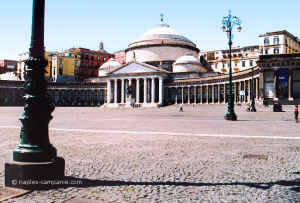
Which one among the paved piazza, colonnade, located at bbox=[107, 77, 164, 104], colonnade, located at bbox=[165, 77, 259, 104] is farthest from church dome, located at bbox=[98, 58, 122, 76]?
the paved piazza

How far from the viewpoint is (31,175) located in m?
5.31

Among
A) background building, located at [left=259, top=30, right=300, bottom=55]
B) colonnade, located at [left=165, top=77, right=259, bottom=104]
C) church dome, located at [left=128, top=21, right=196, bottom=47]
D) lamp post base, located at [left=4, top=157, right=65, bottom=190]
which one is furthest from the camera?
church dome, located at [left=128, top=21, right=196, bottom=47]

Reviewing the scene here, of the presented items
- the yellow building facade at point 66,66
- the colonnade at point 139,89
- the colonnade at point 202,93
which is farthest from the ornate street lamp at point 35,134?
the yellow building facade at point 66,66

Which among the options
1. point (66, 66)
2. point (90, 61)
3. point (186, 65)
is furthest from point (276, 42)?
point (66, 66)

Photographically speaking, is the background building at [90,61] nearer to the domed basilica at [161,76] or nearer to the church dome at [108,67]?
the church dome at [108,67]

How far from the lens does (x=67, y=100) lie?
316 feet

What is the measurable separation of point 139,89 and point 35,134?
270 feet

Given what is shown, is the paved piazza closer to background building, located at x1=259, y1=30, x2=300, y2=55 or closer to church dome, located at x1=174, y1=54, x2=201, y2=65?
background building, located at x1=259, y1=30, x2=300, y2=55

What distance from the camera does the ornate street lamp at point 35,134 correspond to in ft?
17.5

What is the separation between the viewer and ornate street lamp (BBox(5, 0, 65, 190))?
5348mm

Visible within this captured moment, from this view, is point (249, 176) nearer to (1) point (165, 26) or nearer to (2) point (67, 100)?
(2) point (67, 100)

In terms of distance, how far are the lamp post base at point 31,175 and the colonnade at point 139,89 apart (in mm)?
76213

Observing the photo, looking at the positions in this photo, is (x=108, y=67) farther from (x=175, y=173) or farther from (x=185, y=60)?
(x=175, y=173)

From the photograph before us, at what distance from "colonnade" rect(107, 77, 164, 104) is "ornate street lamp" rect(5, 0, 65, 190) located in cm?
7588
